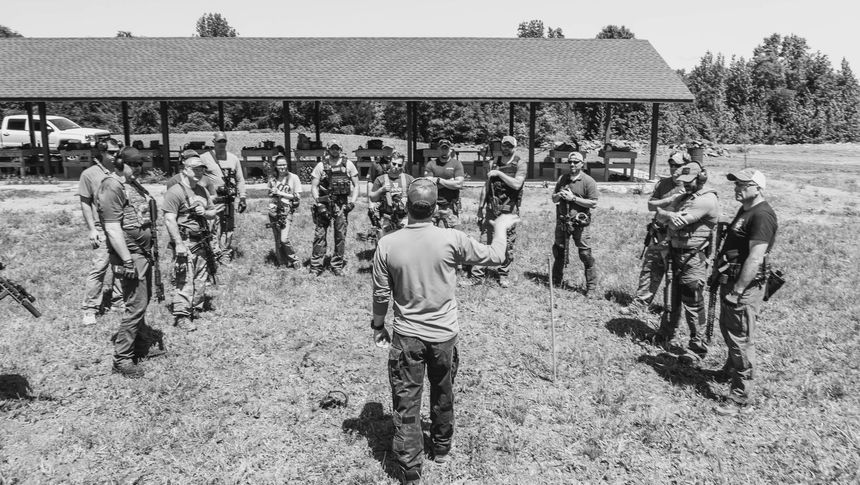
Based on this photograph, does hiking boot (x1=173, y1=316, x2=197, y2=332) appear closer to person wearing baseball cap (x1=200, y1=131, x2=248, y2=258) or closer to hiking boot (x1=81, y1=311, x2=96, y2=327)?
hiking boot (x1=81, y1=311, x2=96, y2=327)

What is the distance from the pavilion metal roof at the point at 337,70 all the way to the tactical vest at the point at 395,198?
11430 millimetres

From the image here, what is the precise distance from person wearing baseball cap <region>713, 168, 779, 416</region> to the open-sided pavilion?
49.6 ft

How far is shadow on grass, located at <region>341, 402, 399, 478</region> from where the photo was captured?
4785 mm

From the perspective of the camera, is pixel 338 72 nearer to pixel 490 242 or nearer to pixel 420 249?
pixel 490 242

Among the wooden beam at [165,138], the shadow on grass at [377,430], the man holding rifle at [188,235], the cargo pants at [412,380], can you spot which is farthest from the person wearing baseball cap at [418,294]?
the wooden beam at [165,138]

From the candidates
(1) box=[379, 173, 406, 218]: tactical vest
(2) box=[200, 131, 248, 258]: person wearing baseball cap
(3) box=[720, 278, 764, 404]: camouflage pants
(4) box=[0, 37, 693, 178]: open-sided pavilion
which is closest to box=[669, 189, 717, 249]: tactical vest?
(3) box=[720, 278, 764, 404]: camouflage pants

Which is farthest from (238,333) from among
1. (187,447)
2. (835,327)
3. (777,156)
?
(777,156)

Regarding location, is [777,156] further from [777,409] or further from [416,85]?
[777,409]

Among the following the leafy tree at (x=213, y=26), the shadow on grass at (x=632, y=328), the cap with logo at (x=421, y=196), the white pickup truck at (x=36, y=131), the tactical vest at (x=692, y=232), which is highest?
the leafy tree at (x=213, y=26)

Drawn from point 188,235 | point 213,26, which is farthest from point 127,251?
point 213,26

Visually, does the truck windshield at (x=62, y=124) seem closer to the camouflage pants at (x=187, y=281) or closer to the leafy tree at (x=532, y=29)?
the camouflage pants at (x=187, y=281)

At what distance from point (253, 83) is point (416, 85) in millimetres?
5833

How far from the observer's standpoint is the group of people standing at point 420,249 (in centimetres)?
420

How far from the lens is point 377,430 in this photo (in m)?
5.27
